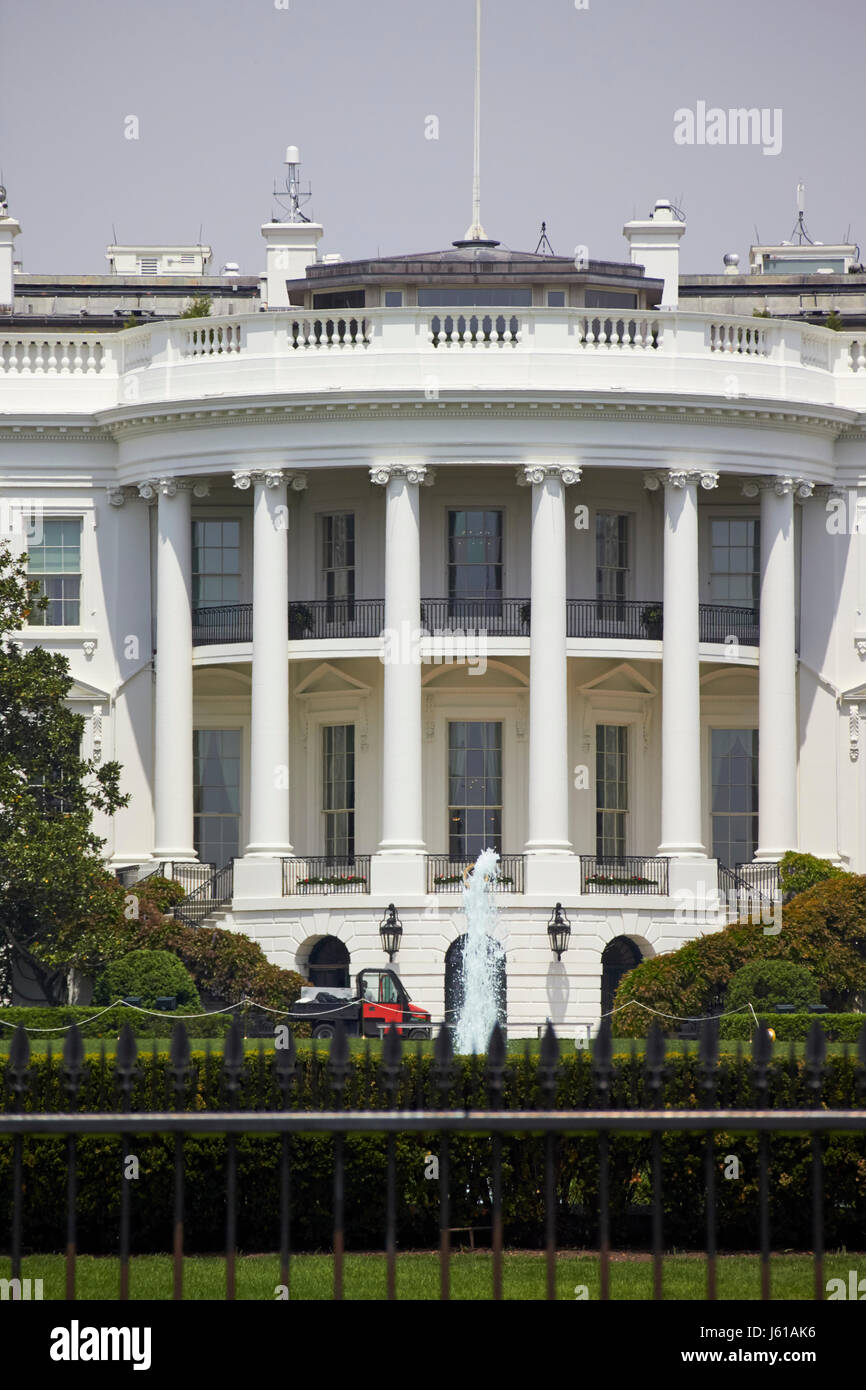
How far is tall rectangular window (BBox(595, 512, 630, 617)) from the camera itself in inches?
1949

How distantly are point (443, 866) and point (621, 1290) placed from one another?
29.5m

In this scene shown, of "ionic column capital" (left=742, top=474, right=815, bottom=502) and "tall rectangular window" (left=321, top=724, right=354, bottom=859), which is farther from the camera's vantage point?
"tall rectangular window" (left=321, top=724, right=354, bottom=859)

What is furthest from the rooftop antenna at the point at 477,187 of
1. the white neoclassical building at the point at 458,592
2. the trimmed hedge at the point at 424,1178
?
the trimmed hedge at the point at 424,1178

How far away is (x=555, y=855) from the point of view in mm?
45812

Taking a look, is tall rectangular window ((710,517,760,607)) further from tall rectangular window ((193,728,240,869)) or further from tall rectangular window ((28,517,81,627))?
tall rectangular window ((28,517,81,627))

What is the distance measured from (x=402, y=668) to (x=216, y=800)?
6038 millimetres

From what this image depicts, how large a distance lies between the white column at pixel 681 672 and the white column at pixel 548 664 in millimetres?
1879

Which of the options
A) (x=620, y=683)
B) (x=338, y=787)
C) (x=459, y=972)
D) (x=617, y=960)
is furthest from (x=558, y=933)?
(x=338, y=787)

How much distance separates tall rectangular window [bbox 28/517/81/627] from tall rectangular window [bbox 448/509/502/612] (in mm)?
7140

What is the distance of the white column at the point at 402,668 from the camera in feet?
151

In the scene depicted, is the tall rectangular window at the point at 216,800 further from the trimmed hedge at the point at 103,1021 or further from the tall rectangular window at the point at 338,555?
the trimmed hedge at the point at 103,1021

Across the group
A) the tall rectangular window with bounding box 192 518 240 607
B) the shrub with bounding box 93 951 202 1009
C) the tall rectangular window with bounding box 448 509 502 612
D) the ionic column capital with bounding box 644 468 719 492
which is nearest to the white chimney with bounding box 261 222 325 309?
the tall rectangular window with bounding box 192 518 240 607
